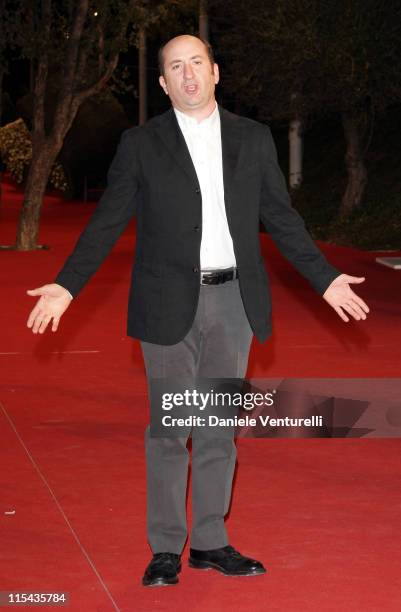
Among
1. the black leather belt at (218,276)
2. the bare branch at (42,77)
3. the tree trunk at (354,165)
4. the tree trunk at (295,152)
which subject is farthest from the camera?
the tree trunk at (295,152)

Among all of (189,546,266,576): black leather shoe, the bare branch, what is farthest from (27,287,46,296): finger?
the bare branch

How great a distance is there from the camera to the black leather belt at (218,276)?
5.75 meters

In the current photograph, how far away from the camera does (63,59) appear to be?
26.8 m

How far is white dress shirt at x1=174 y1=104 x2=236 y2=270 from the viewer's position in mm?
5742

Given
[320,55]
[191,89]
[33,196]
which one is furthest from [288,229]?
[320,55]

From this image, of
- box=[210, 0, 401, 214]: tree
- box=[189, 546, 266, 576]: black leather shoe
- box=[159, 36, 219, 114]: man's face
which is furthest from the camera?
box=[210, 0, 401, 214]: tree

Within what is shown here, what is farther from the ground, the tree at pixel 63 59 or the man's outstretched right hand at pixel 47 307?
the man's outstretched right hand at pixel 47 307

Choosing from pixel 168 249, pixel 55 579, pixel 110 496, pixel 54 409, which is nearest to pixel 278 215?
pixel 168 249

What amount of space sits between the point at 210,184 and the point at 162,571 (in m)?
1.51

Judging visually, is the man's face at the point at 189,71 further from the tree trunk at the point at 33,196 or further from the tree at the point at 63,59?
the tree trunk at the point at 33,196

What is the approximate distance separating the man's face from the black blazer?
0.14 meters

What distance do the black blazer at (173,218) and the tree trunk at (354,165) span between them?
963 inches

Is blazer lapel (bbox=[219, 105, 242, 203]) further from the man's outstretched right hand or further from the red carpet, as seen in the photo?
the red carpet


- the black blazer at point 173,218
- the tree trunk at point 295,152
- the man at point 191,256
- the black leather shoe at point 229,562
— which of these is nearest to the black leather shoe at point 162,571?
→ the man at point 191,256
